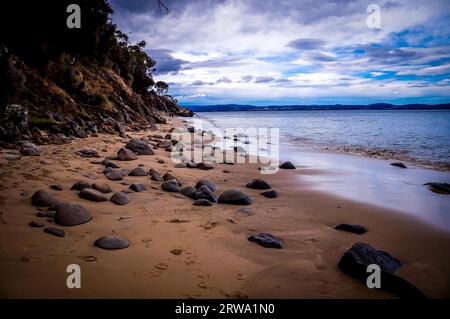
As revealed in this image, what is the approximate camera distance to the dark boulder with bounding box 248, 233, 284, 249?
3.47m

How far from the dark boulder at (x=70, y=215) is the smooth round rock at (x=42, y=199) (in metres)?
0.28

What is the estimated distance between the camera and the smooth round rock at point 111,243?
3.06 meters

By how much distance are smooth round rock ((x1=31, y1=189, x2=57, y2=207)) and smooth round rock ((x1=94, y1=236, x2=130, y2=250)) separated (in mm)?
1393

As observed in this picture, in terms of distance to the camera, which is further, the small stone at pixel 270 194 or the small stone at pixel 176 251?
the small stone at pixel 270 194

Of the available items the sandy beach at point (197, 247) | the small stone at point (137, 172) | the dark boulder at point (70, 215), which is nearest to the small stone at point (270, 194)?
the sandy beach at point (197, 247)

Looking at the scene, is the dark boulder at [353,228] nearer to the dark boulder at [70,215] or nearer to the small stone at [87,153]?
the dark boulder at [70,215]

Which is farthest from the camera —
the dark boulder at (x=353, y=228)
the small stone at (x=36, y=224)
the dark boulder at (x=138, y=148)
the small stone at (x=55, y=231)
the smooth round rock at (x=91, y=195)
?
the dark boulder at (x=138, y=148)

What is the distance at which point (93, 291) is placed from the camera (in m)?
2.32

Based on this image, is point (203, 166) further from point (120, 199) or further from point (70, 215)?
point (70, 215)

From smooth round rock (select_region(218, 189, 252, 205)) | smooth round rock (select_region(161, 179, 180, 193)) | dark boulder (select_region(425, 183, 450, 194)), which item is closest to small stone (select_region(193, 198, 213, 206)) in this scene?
smooth round rock (select_region(218, 189, 252, 205))

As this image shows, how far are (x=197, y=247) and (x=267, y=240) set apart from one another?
35.9 inches

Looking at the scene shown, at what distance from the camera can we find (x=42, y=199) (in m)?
3.93

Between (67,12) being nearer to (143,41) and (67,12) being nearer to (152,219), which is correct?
(152,219)
